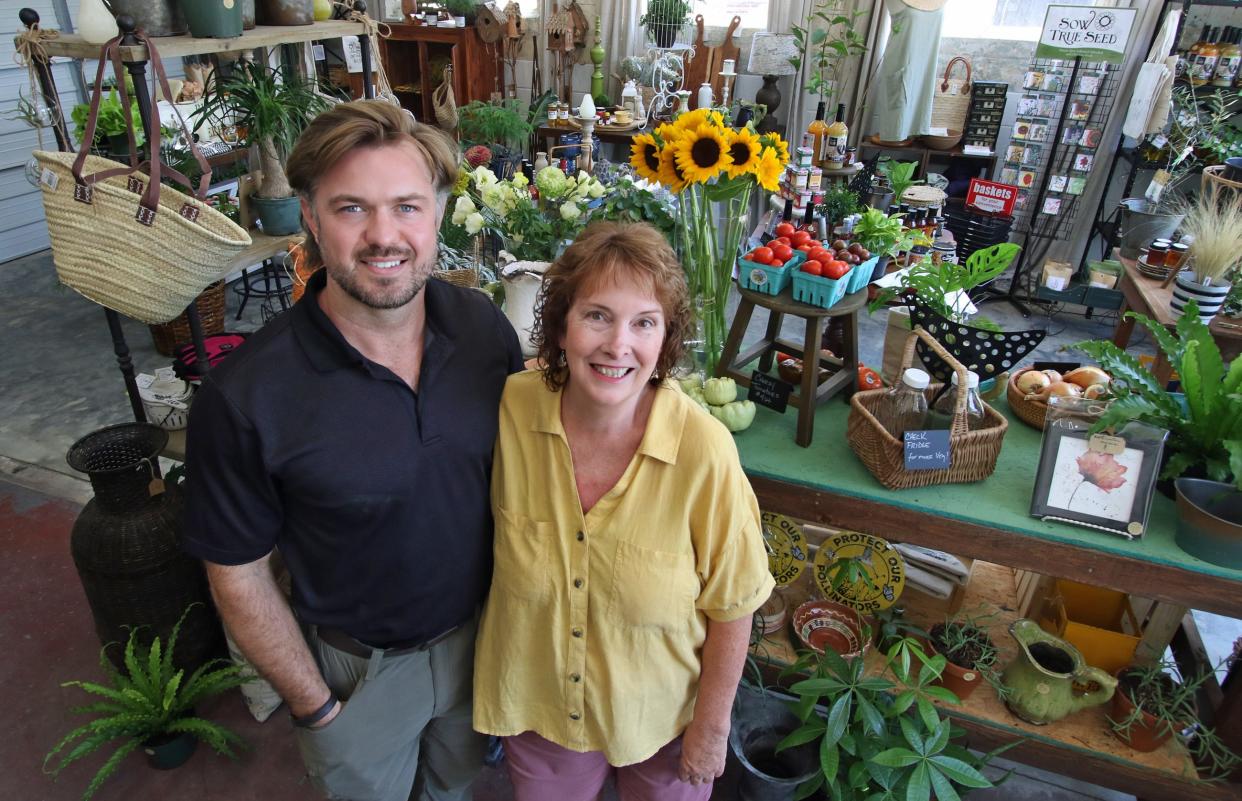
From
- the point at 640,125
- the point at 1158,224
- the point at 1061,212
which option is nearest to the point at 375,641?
the point at 1158,224

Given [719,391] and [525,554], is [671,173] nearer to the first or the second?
[719,391]

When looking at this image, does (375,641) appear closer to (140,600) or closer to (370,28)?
(140,600)

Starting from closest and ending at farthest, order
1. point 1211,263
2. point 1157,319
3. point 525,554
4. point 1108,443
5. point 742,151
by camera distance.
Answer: point 525,554
point 1108,443
point 742,151
point 1211,263
point 1157,319

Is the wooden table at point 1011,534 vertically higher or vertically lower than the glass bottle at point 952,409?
lower

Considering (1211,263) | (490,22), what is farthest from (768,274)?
(490,22)

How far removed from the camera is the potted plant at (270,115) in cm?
234

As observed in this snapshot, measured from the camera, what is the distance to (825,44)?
5727mm

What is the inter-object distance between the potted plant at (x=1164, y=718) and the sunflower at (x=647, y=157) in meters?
1.66

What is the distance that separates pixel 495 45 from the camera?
6891 millimetres

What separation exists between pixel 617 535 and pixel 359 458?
0.43 metres

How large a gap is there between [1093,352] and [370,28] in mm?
2345

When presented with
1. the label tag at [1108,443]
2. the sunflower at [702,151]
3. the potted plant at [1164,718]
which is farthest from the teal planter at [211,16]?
the potted plant at [1164,718]

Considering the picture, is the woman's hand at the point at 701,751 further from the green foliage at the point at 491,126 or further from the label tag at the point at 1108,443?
the green foliage at the point at 491,126

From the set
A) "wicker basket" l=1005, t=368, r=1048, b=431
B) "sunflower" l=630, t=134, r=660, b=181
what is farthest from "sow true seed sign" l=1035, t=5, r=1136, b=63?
"sunflower" l=630, t=134, r=660, b=181
